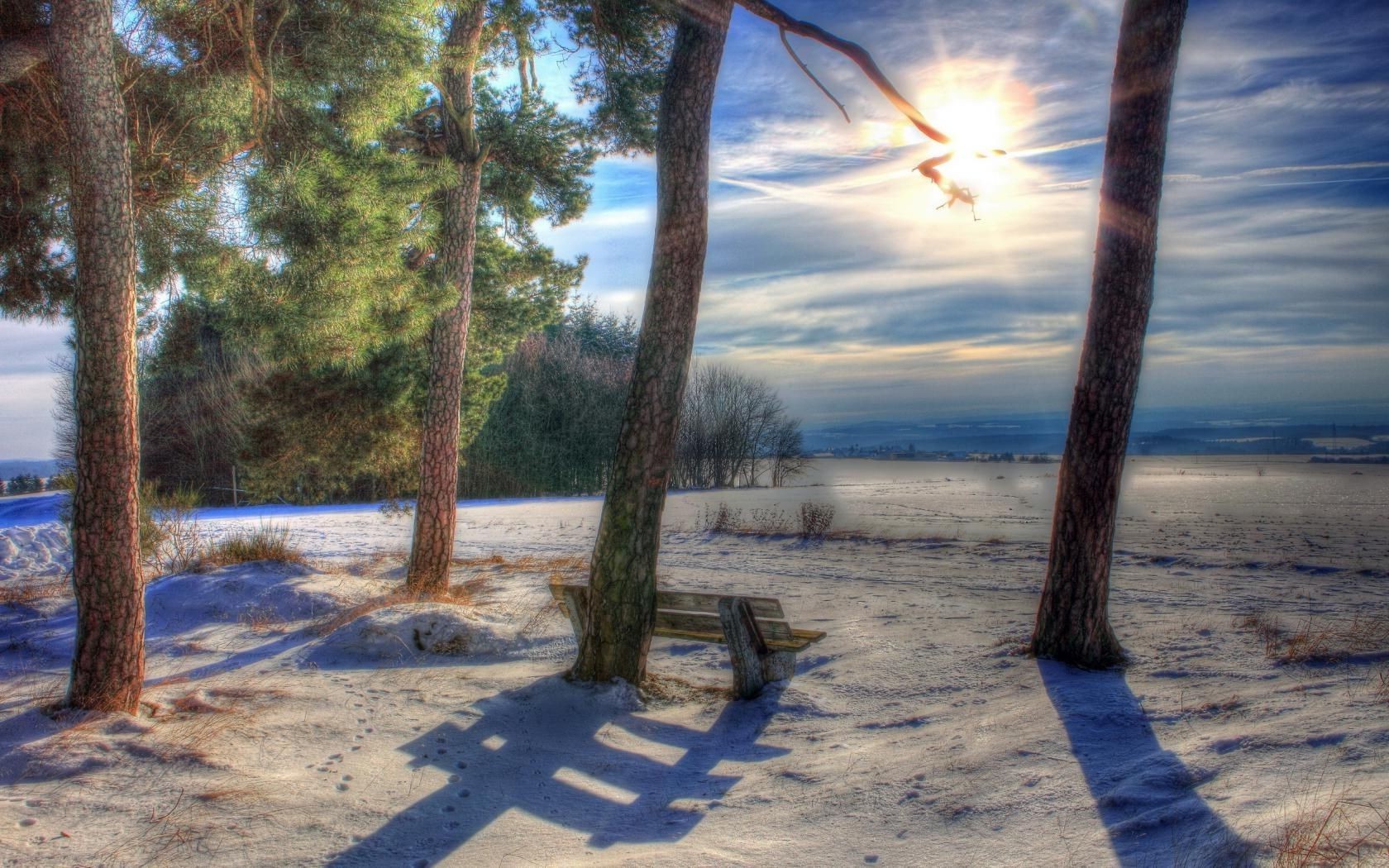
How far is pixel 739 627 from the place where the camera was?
5.25 metres

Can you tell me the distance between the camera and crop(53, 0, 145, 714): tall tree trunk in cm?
458

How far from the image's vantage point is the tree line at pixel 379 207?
4652 millimetres

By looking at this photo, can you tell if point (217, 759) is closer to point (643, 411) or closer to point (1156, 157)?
point (643, 411)

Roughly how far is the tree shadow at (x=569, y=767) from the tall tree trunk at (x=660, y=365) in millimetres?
488

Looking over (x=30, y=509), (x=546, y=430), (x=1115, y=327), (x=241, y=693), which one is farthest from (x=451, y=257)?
(x=546, y=430)

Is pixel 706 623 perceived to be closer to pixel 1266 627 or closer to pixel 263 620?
pixel 1266 627

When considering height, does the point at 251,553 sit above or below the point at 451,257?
below

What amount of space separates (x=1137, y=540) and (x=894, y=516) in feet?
15.9

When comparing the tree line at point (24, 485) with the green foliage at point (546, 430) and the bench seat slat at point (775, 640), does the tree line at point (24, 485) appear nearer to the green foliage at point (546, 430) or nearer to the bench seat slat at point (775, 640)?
the green foliage at point (546, 430)

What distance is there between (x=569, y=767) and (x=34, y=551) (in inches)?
478

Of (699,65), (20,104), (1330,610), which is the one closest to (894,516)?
(1330,610)

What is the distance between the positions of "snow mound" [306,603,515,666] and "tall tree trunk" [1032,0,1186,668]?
439 cm

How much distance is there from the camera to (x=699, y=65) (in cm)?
546

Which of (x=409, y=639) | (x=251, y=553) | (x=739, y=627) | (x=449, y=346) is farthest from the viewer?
(x=251, y=553)
